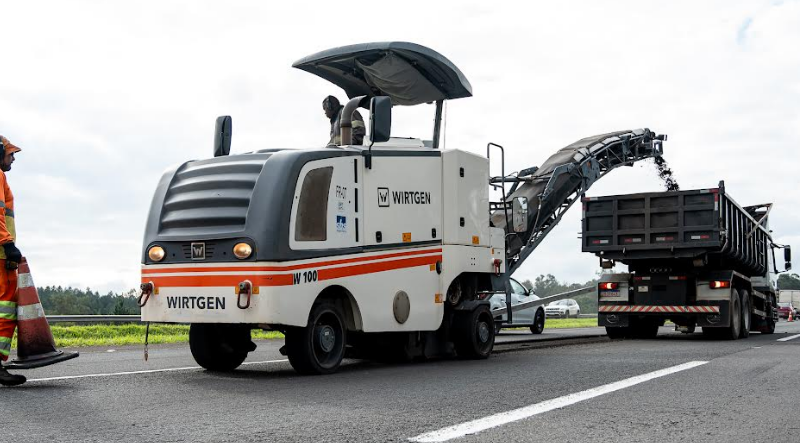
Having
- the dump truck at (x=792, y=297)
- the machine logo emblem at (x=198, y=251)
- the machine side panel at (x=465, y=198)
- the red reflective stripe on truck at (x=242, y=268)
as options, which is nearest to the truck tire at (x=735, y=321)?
the machine side panel at (x=465, y=198)

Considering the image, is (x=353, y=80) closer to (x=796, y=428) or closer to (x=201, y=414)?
(x=201, y=414)

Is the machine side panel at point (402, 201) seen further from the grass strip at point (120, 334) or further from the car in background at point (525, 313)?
the car in background at point (525, 313)

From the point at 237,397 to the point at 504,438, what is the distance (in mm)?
2678

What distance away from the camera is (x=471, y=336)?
1096 cm

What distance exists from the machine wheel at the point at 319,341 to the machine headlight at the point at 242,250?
92 centimetres

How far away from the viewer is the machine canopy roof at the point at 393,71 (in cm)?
1115

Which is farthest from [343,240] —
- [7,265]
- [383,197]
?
[7,265]

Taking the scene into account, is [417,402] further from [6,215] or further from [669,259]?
[669,259]

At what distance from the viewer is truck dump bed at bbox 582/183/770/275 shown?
16.8m

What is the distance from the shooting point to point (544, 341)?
55.5ft

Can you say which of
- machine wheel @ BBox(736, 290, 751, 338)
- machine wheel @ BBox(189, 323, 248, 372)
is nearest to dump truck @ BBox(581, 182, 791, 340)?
machine wheel @ BBox(736, 290, 751, 338)

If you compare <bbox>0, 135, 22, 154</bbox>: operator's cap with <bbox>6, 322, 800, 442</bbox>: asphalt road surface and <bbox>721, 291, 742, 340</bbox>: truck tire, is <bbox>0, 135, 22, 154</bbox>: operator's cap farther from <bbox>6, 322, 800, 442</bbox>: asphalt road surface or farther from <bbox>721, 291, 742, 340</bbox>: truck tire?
<bbox>721, 291, 742, 340</bbox>: truck tire

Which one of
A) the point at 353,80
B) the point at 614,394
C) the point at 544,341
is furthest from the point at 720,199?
the point at 614,394

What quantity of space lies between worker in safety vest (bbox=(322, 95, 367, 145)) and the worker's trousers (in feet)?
13.0
